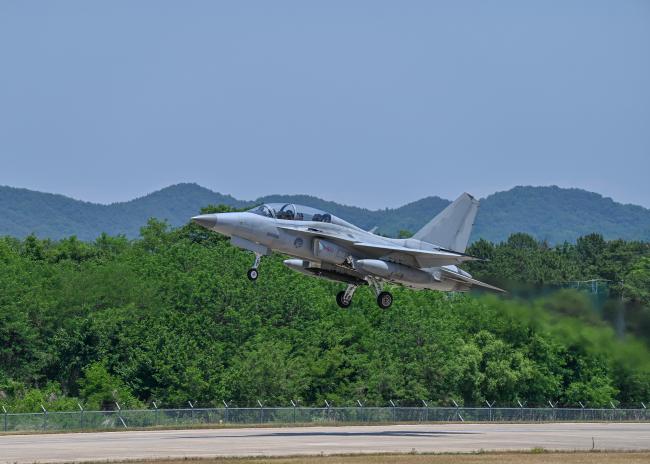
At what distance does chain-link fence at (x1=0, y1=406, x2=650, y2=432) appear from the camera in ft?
186

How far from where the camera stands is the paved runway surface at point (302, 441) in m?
40.6

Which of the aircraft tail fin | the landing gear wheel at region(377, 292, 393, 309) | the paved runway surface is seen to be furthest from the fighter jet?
the paved runway surface

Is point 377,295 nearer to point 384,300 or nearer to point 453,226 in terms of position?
point 384,300

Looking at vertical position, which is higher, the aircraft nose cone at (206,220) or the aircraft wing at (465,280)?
the aircraft nose cone at (206,220)

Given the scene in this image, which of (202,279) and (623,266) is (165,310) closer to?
(202,279)

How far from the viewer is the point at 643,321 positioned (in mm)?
51156

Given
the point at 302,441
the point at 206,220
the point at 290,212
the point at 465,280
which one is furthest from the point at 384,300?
the point at 206,220

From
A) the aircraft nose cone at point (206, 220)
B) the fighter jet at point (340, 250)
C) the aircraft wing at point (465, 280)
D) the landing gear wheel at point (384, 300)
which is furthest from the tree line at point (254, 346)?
the aircraft nose cone at point (206, 220)

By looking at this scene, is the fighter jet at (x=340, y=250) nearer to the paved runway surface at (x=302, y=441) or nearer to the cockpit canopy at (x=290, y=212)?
the cockpit canopy at (x=290, y=212)

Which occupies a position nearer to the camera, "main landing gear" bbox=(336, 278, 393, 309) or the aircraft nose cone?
the aircraft nose cone

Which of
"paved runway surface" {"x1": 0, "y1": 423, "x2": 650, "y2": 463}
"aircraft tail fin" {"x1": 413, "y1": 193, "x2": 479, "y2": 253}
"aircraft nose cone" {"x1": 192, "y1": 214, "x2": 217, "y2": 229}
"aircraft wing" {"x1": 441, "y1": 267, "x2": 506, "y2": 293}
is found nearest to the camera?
"paved runway surface" {"x1": 0, "y1": 423, "x2": 650, "y2": 463}

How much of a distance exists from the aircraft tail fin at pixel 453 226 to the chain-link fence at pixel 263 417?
40.5 feet

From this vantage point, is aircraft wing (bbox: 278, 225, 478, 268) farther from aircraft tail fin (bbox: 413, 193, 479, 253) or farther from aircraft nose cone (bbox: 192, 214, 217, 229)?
aircraft nose cone (bbox: 192, 214, 217, 229)

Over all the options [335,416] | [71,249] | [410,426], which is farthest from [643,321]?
[71,249]
